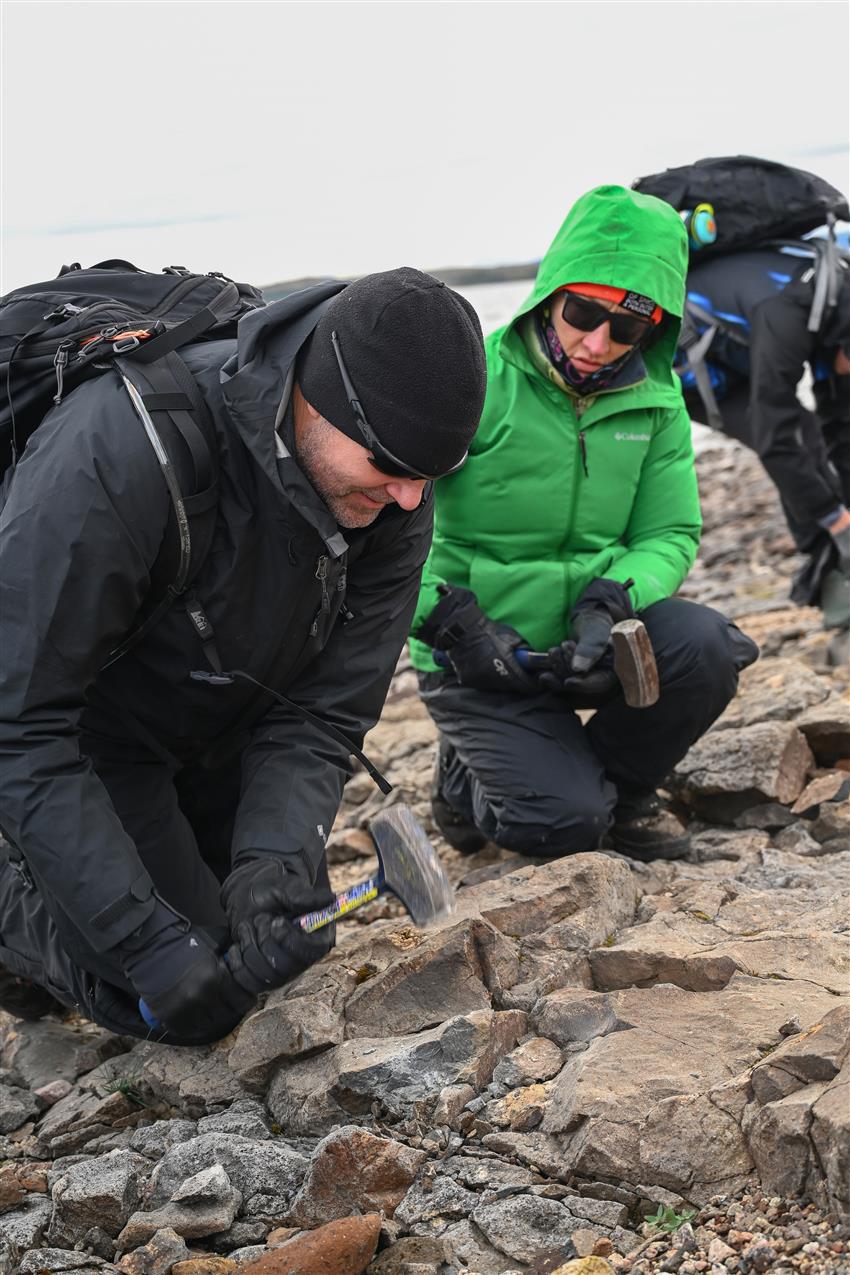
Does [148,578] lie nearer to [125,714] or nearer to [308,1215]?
[125,714]

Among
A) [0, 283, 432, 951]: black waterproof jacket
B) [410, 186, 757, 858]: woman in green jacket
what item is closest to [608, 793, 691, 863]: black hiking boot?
[410, 186, 757, 858]: woman in green jacket

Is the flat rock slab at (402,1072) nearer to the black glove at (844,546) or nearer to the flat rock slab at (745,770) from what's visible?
the flat rock slab at (745,770)

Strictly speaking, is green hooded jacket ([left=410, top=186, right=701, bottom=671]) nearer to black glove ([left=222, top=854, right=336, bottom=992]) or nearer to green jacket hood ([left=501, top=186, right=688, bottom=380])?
green jacket hood ([left=501, top=186, right=688, bottom=380])

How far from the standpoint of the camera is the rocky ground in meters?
2.88

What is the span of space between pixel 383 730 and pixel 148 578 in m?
4.28

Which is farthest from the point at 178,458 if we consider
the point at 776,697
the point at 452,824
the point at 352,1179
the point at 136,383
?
the point at 776,697

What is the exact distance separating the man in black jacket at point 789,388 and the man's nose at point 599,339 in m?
2.87

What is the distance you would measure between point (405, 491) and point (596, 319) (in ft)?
5.27

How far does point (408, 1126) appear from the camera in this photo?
3408mm

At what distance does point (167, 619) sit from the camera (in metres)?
3.78

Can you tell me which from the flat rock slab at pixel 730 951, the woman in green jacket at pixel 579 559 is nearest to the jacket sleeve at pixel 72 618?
the flat rock slab at pixel 730 951

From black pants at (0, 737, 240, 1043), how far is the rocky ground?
223mm

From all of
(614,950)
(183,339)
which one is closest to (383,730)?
(614,950)

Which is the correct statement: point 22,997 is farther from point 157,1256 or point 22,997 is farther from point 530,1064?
point 530,1064
